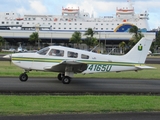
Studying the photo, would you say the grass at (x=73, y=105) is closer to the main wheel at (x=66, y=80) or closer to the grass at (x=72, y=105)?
the grass at (x=72, y=105)

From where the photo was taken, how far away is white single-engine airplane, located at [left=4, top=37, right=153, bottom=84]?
16.6m

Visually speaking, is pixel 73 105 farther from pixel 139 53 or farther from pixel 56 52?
pixel 139 53

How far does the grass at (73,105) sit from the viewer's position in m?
8.84

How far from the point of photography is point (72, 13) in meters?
113

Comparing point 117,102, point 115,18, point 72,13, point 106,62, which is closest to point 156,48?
point 115,18

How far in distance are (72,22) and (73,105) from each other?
97774 millimetres

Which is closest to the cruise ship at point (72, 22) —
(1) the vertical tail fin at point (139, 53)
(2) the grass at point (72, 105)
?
(1) the vertical tail fin at point (139, 53)

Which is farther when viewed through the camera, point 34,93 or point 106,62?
point 106,62

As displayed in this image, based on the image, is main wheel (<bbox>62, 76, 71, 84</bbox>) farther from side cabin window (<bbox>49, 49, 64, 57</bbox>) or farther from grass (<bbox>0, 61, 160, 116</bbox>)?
grass (<bbox>0, 61, 160, 116</bbox>)

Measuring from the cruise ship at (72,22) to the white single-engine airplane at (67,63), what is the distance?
87196mm

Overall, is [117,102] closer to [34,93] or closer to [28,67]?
[34,93]

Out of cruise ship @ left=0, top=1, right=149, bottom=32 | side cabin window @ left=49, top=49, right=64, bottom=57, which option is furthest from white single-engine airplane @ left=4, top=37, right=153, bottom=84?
cruise ship @ left=0, top=1, right=149, bottom=32

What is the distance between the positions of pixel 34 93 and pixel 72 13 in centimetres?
10173

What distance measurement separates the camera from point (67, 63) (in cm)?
1585
